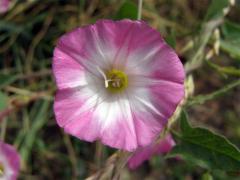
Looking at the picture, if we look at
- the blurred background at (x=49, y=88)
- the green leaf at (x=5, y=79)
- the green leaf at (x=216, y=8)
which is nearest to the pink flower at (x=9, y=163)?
the green leaf at (x=5, y=79)

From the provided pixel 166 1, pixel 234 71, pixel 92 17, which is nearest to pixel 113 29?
pixel 234 71

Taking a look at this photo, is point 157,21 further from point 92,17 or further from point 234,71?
point 234,71

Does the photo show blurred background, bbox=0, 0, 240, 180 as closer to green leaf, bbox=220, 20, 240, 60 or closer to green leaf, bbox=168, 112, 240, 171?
green leaf, bbox=220, 20, 240, 60

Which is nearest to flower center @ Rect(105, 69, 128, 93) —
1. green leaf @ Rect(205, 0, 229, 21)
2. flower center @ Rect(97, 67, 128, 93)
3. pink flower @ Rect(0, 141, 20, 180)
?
flower center @ Rect(97, 67, 128, 93)

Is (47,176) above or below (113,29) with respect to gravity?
below


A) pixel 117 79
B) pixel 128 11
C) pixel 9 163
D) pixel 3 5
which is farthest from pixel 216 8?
pixel 9 163
